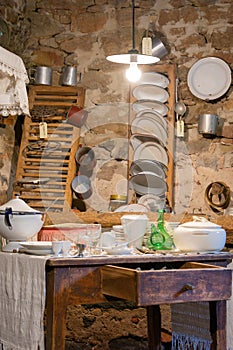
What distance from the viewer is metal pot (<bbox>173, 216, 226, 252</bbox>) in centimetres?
318

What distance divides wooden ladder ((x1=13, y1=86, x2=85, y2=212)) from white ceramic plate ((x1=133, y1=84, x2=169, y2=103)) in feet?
1.38

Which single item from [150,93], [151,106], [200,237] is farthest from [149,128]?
[200,237]

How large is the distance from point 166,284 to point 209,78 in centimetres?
238

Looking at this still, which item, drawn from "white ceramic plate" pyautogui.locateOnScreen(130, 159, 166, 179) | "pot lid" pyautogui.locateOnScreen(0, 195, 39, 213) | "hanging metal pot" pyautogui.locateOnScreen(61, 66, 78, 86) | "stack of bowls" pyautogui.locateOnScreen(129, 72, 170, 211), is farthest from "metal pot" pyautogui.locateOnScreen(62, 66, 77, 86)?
"pot lid" pyautogui.locateOnScreen(0, 195, 39, 213)

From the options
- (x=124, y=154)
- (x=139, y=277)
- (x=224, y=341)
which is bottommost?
(x=224, y=341)

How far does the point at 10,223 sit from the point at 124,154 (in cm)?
187

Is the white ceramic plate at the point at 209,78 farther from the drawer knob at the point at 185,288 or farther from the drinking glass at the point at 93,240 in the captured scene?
the drawer knob at the point at 185,288

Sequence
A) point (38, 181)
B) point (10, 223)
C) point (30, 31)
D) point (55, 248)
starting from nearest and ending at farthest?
point (55, 248)
point (10, 223)
point (38, 181)
point (30, 31)

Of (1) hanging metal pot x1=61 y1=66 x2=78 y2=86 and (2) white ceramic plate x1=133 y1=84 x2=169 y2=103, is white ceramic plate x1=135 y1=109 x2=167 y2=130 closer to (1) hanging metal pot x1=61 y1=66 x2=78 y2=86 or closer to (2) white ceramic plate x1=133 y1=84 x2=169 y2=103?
(2) white ceramic plate x1=133 y1=84 x2=169 y2=103

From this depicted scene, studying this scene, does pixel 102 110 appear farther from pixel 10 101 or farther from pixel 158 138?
pixel 10 101

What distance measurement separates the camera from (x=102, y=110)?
16.2 feet

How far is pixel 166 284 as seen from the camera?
2730 millimetres

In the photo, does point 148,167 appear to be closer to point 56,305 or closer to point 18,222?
point 18,222

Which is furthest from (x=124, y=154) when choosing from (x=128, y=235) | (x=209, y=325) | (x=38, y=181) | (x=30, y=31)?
(x=209, y=325)
